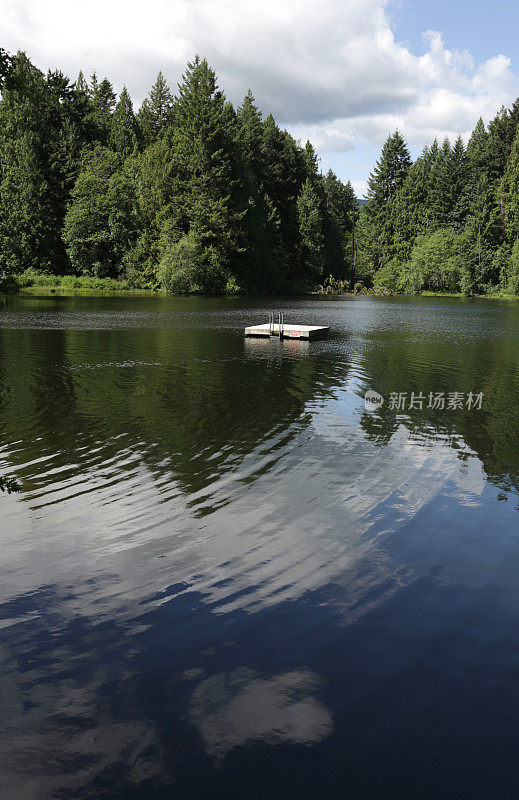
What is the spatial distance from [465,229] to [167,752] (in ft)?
369

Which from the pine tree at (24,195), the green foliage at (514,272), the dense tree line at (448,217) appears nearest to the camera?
the pine tree at (24,195)

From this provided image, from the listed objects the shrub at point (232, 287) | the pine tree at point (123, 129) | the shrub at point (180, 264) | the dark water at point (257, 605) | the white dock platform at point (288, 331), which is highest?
the pine tree at point (123, 129)

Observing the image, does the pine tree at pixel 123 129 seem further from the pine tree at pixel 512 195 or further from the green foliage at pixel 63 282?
the pine tree at pixel 512 195

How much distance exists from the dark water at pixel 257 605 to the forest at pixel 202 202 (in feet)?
235

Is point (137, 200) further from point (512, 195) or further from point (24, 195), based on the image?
point (512, 195)

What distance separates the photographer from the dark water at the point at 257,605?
15.9ft

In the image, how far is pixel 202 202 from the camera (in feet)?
285

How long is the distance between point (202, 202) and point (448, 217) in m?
55.9

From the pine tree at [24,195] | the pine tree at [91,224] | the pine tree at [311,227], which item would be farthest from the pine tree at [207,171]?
the pine tree at [311,227]

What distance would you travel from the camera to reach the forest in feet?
287

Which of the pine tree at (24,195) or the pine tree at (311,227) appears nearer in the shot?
the pine tree at (24,195)

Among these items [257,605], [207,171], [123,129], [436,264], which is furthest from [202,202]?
[257,605]

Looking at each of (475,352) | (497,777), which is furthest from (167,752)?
(475,352)

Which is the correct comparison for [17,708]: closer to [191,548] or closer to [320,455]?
[191,548]
